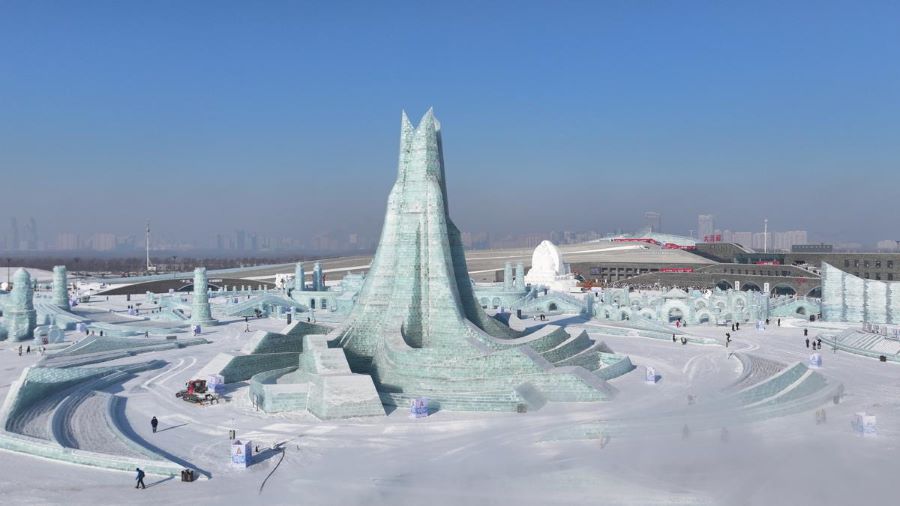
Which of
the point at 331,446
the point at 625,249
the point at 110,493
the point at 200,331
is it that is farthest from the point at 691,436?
the point at 625,249

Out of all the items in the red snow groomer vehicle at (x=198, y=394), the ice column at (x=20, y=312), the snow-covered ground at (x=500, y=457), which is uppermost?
the ice column at (x=20, y=312)

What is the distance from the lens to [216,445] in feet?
78.6

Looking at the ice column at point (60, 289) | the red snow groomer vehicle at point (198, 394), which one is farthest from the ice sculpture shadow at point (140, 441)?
the ice column at point (60, 289)

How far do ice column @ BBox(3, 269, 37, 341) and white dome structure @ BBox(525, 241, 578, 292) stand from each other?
58885mm

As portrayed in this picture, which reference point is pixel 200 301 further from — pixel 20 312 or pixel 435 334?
pixel 435 334

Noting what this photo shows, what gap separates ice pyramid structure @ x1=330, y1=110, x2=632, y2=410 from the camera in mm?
30000

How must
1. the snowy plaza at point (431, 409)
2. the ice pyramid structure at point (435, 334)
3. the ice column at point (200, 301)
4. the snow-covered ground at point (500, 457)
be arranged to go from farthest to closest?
the ice column at point (200, 301), the ice pyramid structure at point (435, 334), the snowy plaza at point (431, 409), the snow-covered ground at point (500, 457)

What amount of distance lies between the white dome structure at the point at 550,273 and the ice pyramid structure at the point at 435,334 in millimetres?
54911

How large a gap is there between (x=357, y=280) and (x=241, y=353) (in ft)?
135

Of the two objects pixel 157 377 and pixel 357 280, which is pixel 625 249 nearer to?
pixel 357 280

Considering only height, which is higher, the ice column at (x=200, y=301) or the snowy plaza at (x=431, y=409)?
the ice column at (x=200, y=301)

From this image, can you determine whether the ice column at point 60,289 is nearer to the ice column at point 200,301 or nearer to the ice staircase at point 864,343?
the ice column at point 200,301

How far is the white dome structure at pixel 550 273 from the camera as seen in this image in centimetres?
9331

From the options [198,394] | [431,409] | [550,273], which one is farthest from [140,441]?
[550,273]
